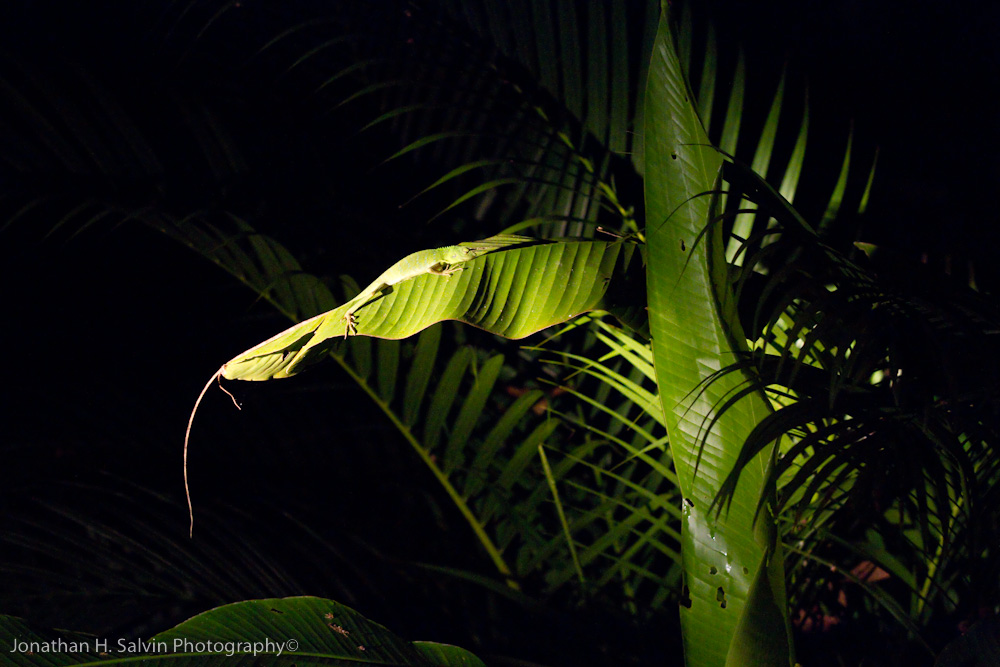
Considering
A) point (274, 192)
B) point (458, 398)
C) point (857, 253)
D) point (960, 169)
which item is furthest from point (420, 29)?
point (960, 169)

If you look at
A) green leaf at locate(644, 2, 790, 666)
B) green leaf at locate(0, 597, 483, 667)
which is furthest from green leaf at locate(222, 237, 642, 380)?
green leaf at locate(0, 597, 483, 667)

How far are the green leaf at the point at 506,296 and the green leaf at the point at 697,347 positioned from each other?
34 mm

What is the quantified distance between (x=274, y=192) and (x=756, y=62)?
85 cm

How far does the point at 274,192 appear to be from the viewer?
2.86ft

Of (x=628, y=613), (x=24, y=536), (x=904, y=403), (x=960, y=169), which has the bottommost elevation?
(x=628, y=613)

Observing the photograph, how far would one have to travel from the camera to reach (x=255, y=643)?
45cm

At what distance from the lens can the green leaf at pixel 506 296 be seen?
0.39 m

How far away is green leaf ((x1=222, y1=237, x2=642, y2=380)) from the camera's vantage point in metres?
0.39

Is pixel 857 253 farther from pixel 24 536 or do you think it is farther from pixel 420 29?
pixel 24 536

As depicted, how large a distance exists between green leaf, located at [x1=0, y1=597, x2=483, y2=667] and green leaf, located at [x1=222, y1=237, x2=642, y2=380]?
231 mm

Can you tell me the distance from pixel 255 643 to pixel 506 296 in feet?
1.06

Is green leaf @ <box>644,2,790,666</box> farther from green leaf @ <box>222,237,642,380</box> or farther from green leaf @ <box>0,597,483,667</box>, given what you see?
green leaf @ <box>0,597,483,667</box>

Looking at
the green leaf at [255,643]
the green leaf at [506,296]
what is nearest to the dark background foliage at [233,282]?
the green leaf at [255,643]

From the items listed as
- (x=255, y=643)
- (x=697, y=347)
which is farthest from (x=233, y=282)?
(x=697, y=347)
